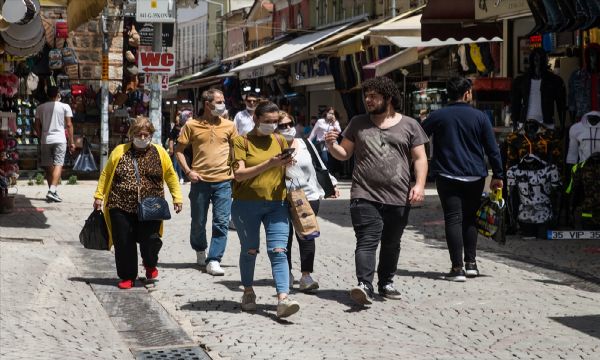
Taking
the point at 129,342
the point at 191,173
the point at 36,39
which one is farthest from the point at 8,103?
the point at 129,342

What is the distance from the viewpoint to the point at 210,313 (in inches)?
345

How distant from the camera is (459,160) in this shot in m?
10.3

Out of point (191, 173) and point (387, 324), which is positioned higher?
point (191, 173)

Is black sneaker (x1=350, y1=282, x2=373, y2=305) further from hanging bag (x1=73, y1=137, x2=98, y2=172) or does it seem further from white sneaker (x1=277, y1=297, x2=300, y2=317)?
hanging bag (x1=73, y1=137, x2=98, y2=172)

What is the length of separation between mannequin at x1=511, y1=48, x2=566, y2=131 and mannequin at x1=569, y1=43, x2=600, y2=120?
0.63 ft

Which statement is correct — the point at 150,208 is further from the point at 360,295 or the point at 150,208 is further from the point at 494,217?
the point at 494,217

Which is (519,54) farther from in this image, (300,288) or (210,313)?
(210,313)

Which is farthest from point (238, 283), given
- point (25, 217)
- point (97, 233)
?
point (25, 217)

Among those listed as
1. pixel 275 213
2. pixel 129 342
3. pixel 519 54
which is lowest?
pixel 129 342

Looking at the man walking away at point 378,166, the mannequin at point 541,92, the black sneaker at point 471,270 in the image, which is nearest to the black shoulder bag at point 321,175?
the man walking away at point 378,166

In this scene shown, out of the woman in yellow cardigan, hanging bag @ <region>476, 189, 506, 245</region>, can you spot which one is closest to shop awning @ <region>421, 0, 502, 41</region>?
hanging bag @ <region>476, 189, 506, 245</region>

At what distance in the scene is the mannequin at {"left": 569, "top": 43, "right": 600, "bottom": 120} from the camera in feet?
46.1

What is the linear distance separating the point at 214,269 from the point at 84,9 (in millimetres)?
6295

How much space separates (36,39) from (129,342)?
7.20 m
